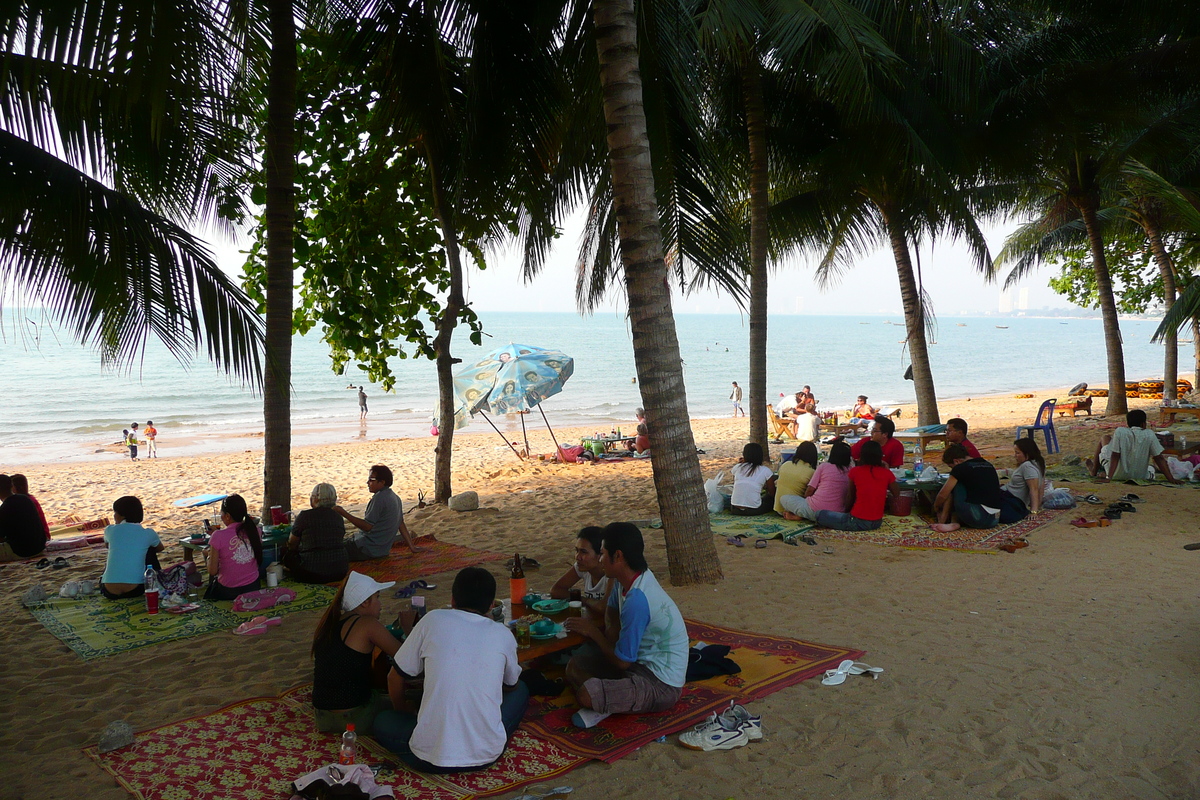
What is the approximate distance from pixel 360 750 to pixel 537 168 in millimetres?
6733

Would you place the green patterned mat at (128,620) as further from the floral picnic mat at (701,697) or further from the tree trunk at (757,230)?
the tree trunk at (757,230)

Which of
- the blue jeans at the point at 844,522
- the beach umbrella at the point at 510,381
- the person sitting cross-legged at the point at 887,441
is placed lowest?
the blue jeans at the point at 844,522

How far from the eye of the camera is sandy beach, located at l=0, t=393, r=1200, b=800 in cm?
348

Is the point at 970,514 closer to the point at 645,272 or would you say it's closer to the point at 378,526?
the point at 645,272

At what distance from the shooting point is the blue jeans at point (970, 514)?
807 cm

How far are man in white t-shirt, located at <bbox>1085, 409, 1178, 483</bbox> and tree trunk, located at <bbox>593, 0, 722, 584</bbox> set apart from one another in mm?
6703

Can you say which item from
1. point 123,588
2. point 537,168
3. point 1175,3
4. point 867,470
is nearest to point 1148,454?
point 867,470

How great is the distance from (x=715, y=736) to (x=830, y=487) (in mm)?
5256

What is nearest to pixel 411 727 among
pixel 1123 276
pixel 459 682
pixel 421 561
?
pixel 459 682

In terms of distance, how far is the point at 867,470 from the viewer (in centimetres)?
847

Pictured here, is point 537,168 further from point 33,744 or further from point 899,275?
point 899,275

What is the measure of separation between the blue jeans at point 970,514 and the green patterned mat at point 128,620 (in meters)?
5.96

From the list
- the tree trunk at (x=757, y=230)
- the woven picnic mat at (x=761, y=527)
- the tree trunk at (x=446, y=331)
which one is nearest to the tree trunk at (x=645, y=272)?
the woven picnic mat at (x=761, y=527)

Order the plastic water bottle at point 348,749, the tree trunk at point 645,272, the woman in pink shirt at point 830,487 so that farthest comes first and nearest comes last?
the woman in pink shirt at point 830,487 → the tree trunk at point 645,272 → the plastic water bottle at point 348,749
